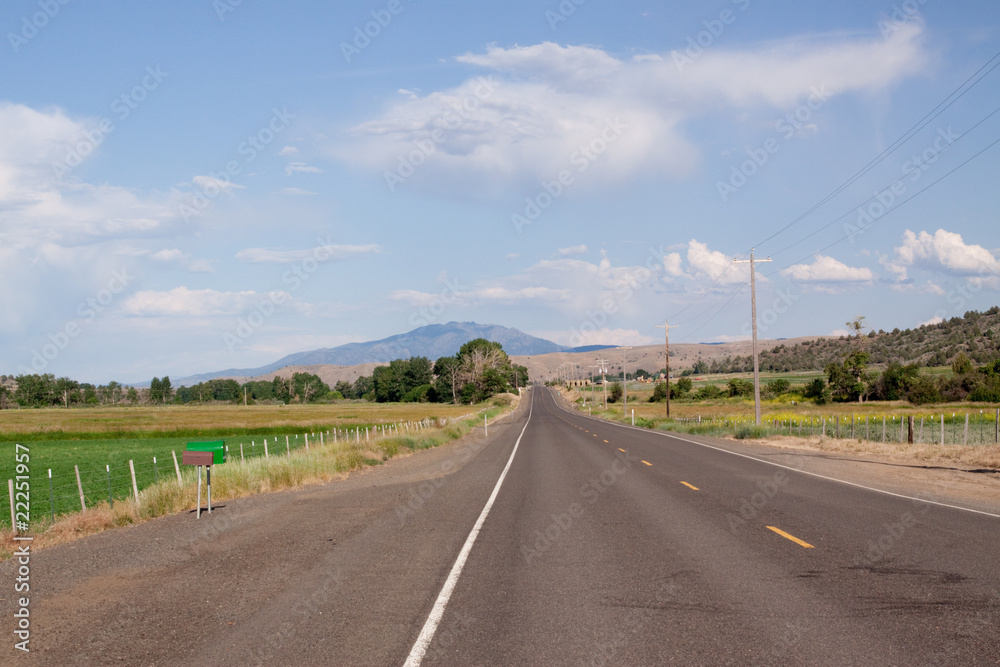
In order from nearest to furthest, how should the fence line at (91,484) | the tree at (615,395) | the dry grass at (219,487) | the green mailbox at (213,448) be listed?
the dry grass at (219,487) → the green mailbox at (213,448) → the fence line at (91,484) → the tree at (615,395)

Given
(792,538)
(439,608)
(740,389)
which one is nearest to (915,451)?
(792,538)

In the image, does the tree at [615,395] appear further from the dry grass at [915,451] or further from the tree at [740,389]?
the dry grass at [915,451]

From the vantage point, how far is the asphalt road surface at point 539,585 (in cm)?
616

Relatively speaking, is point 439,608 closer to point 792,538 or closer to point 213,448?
point 792,538

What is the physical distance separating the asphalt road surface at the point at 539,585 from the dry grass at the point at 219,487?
760 mm

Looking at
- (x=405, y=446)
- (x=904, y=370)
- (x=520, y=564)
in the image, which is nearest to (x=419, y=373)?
(x=904, y=370)

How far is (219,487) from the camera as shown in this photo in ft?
58.9

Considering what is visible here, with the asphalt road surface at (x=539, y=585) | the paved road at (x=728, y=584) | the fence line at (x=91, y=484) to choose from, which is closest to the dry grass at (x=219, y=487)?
the fence line at (x=91, y=484)

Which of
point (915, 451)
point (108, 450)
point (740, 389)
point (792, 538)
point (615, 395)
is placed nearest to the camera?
point (792, 538)

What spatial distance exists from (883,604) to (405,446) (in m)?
30.1

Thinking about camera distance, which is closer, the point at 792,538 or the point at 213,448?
the point at 792,538

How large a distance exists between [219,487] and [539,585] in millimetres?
12186

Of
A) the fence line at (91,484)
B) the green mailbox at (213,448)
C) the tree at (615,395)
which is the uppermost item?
the green mailbox at (213,448)

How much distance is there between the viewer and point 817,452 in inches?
1160
